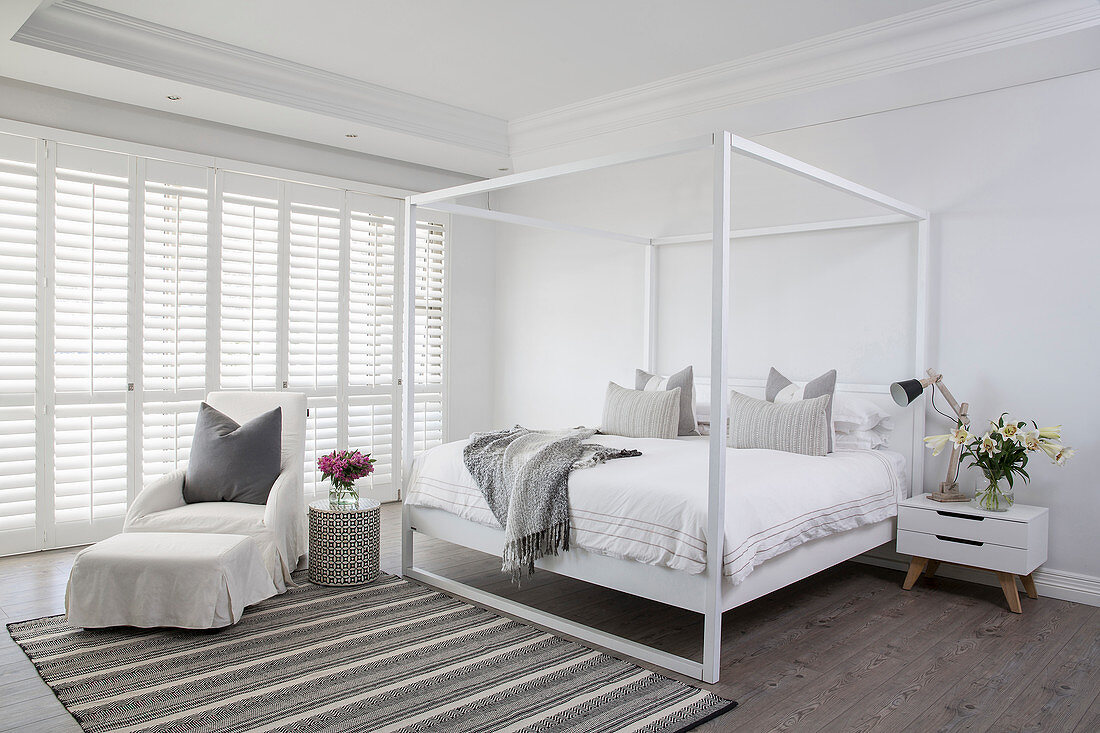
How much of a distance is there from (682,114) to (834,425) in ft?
6.89

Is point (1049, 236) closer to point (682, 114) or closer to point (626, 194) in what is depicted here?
point (682, 114)

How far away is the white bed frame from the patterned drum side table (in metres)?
0.23

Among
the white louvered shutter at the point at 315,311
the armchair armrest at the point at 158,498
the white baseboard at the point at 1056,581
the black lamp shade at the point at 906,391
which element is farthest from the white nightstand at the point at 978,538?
the white louvered shutter at the point at 315,311

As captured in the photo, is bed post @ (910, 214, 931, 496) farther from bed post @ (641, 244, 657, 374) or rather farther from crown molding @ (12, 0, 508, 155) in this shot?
crown molding @ (12, 0, 508, 155)

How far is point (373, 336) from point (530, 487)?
278 cm

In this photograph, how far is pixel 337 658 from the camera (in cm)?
285

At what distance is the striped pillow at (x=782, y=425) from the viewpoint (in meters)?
3.79

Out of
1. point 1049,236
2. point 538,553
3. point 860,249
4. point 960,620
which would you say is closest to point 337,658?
point 538,553

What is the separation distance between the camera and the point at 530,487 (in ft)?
10.6

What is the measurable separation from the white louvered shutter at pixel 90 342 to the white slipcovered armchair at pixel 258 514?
87cm

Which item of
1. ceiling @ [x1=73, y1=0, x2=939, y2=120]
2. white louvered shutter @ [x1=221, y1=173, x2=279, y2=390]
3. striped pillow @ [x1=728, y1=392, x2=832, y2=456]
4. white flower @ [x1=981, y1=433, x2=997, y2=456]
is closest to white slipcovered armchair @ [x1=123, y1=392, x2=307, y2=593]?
white louvered shutter @ [x1=221, y1=173, x2=279, y2=390]

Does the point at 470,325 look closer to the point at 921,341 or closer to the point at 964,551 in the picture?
the point at 921,341

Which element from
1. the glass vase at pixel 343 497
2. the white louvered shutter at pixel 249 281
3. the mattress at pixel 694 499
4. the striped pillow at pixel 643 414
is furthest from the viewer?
the white louvered shutter at pixel 249 281

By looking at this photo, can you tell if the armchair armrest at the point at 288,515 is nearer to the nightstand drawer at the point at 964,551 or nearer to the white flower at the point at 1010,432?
the nightstand drawer at the point at 964,551
